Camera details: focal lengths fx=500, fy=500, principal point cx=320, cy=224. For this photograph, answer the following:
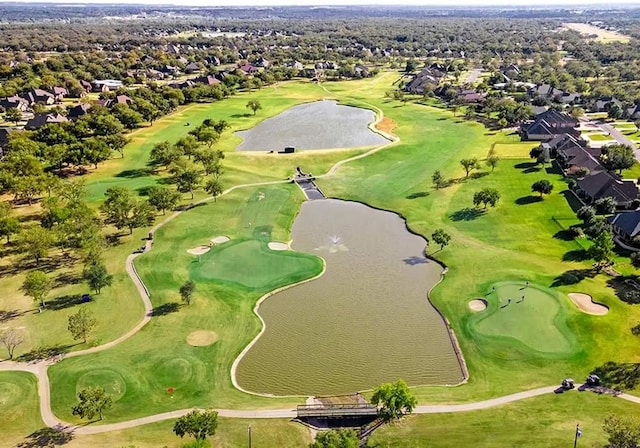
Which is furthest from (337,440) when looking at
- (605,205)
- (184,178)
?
(605,205)

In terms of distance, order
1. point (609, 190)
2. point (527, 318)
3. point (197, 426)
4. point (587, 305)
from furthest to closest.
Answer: point (609, 190), point (587, 305), point (527, 318), point (197, 426)

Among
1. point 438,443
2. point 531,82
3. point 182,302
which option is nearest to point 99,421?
point 182,302

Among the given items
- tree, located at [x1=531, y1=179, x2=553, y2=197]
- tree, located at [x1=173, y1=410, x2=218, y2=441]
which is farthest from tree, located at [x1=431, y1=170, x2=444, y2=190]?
tree, located at [x1=173, y1=410, x2=218, y2=441]

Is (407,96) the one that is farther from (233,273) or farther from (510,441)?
(510,441)

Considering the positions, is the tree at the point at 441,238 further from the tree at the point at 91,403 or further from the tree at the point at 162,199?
the tree at the point at 91,403

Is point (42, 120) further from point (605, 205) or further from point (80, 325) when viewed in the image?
point (605, 205)
